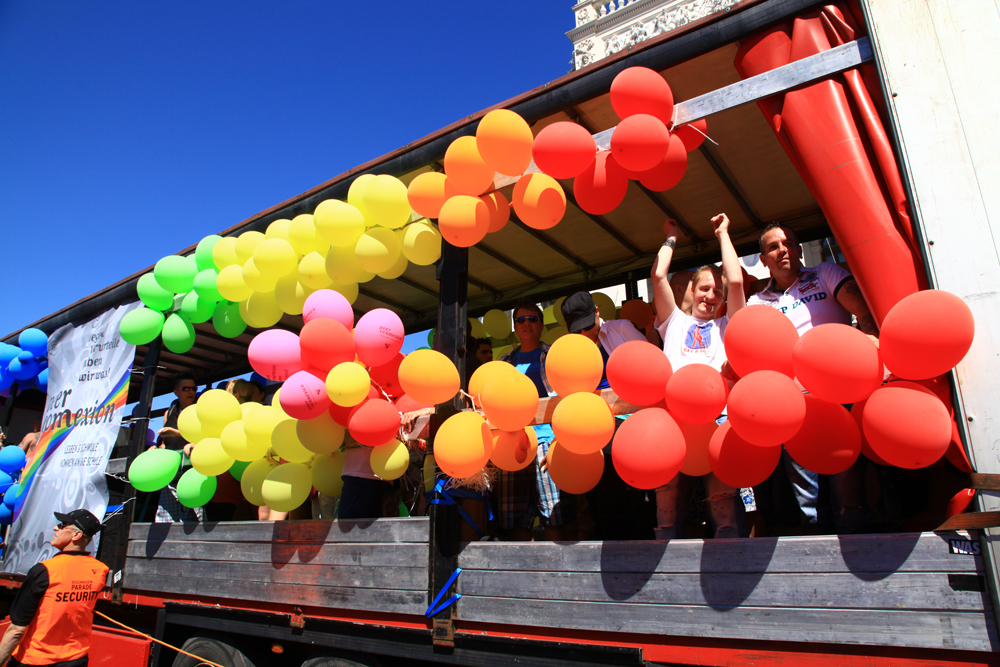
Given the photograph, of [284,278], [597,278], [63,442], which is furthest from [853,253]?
[63,442]

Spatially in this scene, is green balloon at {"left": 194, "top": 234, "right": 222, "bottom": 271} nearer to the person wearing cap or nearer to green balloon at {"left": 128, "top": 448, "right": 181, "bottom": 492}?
green balloon at {"left": 128, "top": 448, "right": 181, "bottom": 492}

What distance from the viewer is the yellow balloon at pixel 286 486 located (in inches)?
140

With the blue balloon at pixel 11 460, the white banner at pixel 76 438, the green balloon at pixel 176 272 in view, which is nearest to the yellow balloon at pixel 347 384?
the green balloon at pixel 176 272

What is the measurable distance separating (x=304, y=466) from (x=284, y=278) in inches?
54.1

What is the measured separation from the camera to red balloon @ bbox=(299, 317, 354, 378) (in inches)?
126

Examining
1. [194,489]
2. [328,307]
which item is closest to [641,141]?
[328,307]

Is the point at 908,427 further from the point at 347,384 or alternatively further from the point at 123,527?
the point at 123,527

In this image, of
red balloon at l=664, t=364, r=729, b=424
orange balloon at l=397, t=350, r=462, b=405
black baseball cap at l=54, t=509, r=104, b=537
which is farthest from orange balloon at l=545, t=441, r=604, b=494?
black baseball cap at l=54, t=509, r=104, b=537

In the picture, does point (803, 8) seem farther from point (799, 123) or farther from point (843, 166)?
point (843, 166)

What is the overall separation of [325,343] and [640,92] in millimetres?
2110

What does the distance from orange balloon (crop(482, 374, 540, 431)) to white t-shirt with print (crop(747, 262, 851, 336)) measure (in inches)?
48.0

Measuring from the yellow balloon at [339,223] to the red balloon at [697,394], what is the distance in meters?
2.36

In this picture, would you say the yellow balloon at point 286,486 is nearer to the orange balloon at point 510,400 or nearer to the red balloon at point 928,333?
the orange balloon at point 510,400

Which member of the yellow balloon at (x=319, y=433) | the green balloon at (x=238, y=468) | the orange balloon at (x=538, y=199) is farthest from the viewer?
the green balloon at (x=238, y=468)
